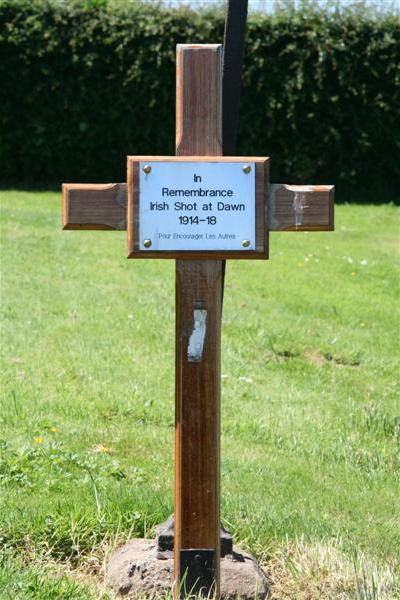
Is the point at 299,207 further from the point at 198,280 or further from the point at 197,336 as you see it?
the point at 197,336

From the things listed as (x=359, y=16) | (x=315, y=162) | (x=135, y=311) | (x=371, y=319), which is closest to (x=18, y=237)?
(x=135, y=311)

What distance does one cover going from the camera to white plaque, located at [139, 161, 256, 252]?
320 centimetres

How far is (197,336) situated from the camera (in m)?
3.33

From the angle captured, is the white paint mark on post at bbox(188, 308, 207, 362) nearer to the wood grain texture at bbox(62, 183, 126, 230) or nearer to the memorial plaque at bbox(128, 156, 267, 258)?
the memorial plaque at bbox(128, 156, 267, 258)

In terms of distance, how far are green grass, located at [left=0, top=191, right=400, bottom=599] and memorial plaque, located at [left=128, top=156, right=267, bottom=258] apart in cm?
123

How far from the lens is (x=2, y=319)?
7734 millimetres

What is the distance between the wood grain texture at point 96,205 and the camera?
3.34 metres

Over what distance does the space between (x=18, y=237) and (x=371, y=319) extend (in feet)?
14.2

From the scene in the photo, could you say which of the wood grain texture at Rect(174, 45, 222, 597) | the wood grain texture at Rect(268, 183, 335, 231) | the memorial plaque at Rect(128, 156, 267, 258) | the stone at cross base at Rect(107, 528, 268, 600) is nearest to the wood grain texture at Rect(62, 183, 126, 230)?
the memorial plaque at Rect(128, 156, 267, 258)

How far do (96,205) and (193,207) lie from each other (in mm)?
353

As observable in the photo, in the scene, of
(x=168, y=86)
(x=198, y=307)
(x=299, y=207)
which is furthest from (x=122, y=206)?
(x=168, y=86)

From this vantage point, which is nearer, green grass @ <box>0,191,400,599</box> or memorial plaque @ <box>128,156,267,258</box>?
memorial plaque @ <box>128,156,267,258</box>

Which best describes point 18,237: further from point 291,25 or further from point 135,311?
point 291,25

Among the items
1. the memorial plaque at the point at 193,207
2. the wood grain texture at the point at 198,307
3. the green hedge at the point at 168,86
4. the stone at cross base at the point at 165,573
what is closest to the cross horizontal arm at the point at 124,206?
the memorial plaque at the point at 193,207
